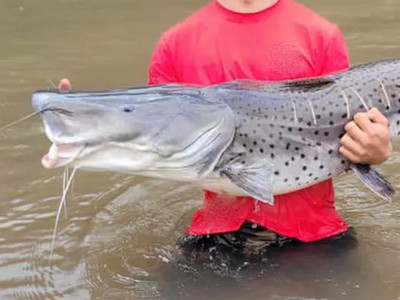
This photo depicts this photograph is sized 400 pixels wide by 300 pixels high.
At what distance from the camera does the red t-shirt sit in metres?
3.46

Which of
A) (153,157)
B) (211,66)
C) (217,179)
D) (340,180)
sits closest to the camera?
(153,157)

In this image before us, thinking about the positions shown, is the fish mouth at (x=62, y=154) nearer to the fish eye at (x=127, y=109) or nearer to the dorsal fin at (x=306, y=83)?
the fish eye at (x=127, y=109)

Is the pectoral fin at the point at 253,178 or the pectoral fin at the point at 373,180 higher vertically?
the pectoral fin at the point at 253,178

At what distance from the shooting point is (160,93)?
9.83 feet

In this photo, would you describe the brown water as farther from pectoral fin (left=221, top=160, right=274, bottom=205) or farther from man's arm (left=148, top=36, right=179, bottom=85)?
man's arm (left=148, top=36, right=179, bottom=85)

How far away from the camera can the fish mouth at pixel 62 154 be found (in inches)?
107

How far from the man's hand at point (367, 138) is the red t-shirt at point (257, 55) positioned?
14.6 inches

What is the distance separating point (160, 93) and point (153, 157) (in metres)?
0.25

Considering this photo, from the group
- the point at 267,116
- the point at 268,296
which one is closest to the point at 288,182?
the point at 267,116

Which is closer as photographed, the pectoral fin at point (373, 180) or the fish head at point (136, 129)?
the fish head at point (136, 129)

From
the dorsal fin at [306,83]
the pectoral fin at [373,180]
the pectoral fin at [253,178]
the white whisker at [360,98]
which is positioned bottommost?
the pectoral fin at [373,180]

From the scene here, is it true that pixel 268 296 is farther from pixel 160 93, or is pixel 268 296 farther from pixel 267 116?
pixel 160 93

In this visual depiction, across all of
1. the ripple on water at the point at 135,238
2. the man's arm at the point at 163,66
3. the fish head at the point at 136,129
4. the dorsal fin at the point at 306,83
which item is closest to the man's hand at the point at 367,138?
the dorsal fin at the point at 306,83

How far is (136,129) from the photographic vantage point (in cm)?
286
